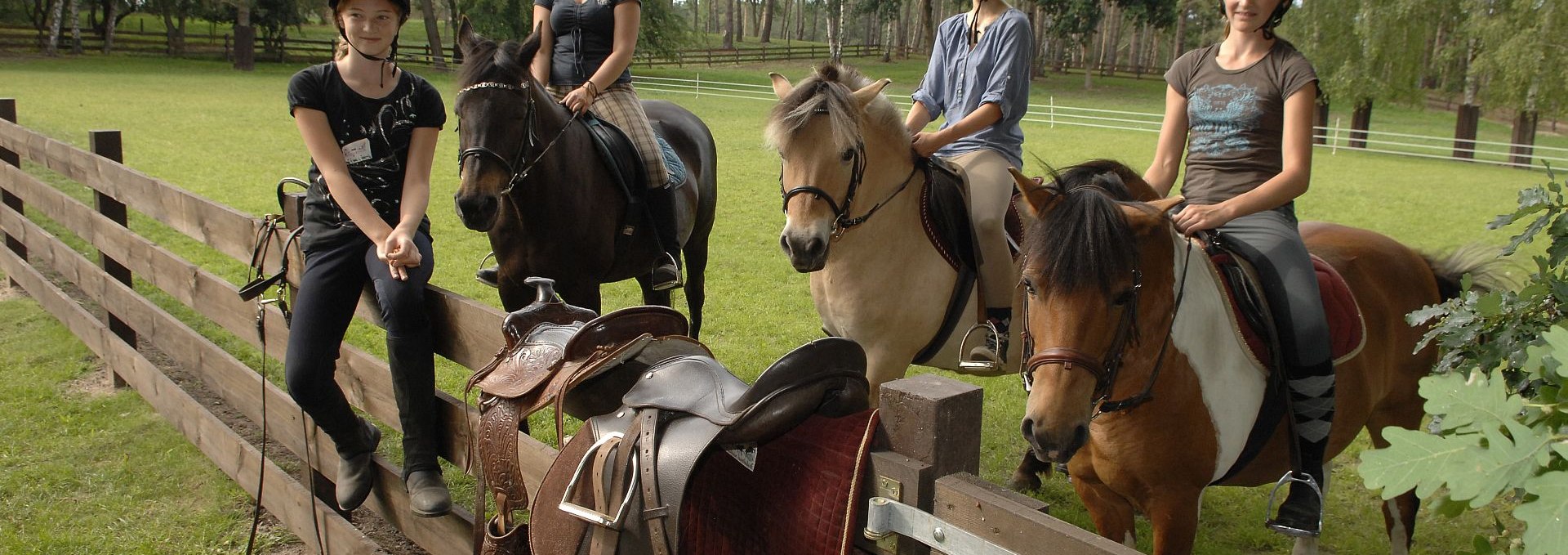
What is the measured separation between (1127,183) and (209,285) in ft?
11.0

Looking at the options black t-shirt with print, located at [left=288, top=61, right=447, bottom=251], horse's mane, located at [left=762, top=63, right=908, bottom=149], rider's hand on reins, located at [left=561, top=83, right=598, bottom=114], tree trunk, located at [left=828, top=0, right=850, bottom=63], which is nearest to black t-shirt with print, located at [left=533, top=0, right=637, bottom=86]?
rider's hand on reins, located at [left=561, top=83, right=598, bottom=114]

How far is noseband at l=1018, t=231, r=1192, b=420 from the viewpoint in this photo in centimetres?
217

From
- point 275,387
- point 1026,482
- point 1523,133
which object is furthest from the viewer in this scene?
point 1523,133

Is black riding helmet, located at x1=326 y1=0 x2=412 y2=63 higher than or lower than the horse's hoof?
higher

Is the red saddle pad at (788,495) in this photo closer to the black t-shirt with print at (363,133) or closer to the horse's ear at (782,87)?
the black t-shirt with print at (363,133)

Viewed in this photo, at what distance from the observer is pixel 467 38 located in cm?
425

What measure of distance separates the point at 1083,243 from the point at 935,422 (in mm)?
922

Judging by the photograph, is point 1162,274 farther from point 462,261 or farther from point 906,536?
point 462,261

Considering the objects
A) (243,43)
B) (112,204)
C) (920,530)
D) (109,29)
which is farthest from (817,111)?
(109,29)

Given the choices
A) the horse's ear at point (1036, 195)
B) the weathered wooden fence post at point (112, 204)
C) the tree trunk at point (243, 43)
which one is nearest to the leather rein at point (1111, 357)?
the horse's ear at point (1036, 195)

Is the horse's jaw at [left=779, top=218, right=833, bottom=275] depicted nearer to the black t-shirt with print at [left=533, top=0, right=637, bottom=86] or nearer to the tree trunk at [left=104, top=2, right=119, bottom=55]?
A: the black t-shirt with print at [left=533, top=0, right=637, bottom=86]

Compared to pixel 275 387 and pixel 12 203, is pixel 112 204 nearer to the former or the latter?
pixel 275 387

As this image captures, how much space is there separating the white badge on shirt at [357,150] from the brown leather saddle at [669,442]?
1547 millimetres

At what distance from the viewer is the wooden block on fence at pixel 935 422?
4.75 feet
